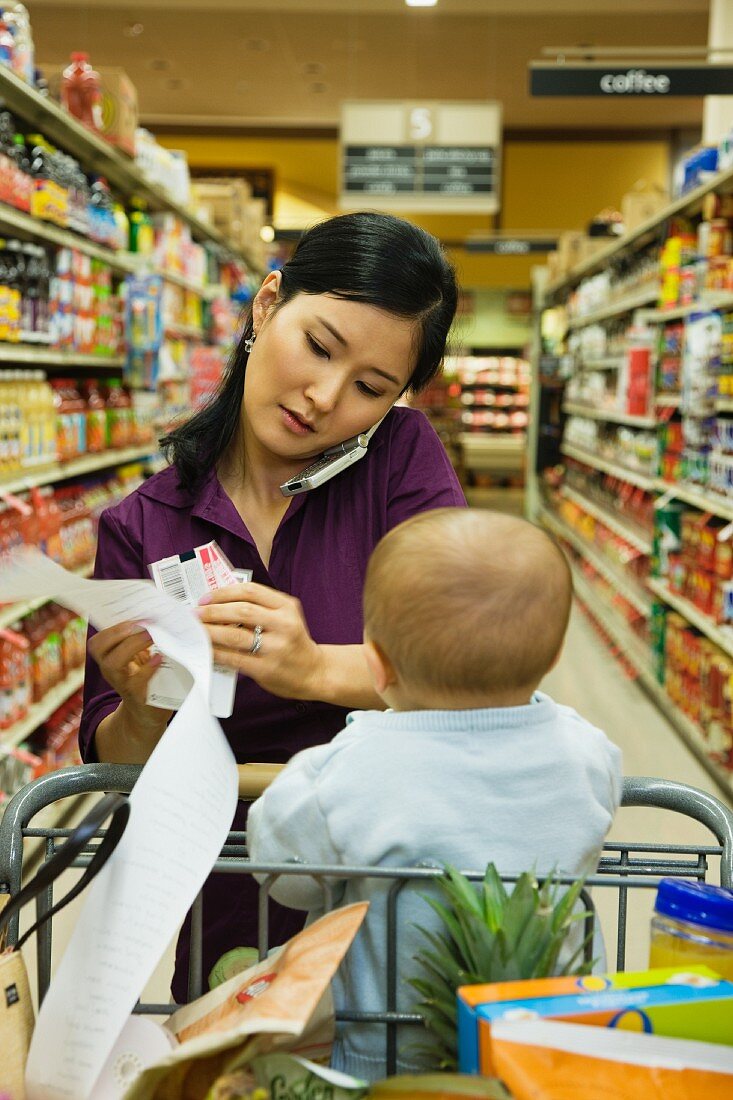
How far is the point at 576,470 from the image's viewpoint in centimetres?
1065

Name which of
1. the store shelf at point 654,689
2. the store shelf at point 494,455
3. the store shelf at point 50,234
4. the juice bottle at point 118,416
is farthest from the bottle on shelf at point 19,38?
the store shelf at point 494,455

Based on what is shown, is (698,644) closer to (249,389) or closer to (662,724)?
(662,724)

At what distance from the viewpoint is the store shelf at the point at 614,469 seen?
6.62 meters

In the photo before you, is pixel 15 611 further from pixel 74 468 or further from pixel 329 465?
pixel 329 465

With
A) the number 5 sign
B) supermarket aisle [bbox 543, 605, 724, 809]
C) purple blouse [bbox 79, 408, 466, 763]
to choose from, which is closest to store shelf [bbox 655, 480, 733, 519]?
supermarket aisle [bbox 543, 605, 724, 809]

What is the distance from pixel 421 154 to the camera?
9711 millimetres

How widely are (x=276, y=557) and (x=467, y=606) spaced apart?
0.70 meters

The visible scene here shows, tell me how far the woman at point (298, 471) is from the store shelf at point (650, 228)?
372 centimetres

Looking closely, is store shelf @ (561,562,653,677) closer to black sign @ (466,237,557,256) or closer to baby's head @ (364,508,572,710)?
baby's head @ (364,508,572,710)

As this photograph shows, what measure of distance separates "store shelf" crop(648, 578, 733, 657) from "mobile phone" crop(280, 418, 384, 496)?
3275 millimetres

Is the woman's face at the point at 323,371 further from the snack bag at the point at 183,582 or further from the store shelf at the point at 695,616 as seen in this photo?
the store shelf at the point at 695,616

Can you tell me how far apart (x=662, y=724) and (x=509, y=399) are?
1359 centimetres

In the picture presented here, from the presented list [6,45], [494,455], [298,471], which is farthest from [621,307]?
[494,455]

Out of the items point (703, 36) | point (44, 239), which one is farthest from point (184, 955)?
point (703, 36)
